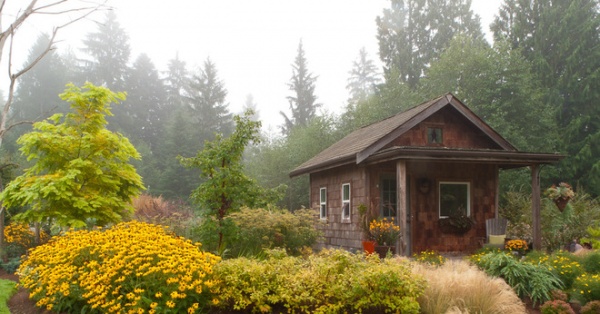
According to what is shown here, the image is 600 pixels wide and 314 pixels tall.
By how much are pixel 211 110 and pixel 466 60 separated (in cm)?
1962

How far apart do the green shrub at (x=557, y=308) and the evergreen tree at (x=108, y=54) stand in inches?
1640

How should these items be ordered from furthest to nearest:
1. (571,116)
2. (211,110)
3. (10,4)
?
(211,110), (571,116), (10,4)

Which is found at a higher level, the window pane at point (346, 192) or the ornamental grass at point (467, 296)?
the window pane at point (346, 192)

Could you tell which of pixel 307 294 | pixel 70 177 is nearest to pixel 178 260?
pixel 307 294

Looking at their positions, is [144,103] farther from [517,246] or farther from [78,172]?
[517,246]

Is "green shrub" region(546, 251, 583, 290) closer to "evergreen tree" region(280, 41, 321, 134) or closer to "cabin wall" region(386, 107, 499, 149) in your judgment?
"cabin wall" region(386, 107, 499, 149)

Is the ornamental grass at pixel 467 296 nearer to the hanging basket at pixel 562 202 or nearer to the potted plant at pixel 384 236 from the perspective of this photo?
the potted plant at pixel 384 236

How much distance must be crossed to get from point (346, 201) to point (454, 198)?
3030 mm

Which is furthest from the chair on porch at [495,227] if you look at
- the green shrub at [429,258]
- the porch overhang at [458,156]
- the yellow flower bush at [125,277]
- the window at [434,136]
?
the yellow flower bush at [125,277]

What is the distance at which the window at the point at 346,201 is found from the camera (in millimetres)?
14857

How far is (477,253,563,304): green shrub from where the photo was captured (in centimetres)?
760

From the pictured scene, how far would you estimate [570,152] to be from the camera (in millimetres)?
23562

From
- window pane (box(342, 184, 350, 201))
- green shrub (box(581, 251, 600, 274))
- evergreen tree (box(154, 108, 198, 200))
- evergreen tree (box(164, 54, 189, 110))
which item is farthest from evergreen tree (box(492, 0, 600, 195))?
evergreen tree (box(164, 54, 189, 110))

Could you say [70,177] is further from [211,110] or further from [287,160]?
[211,110]
